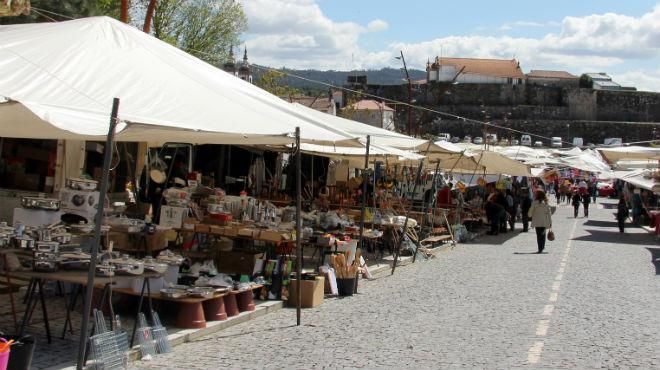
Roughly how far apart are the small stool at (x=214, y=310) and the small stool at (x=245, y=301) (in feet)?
1.75

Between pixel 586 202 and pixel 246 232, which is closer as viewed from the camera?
pixel 246 232

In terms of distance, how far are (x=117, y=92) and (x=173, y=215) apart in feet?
9.94

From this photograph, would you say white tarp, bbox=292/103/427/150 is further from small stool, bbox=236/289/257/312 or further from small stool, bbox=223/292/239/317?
small stool, bbox=223/292/239/317

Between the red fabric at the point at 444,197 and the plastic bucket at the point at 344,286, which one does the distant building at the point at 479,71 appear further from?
the plastic bucket at the point at 344,286

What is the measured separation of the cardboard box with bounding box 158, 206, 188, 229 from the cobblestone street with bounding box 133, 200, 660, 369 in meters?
1.88

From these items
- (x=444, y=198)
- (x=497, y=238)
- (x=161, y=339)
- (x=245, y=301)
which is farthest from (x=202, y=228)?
(x=497, y=238)

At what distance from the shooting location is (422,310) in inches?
372

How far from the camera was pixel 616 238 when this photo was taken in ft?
74.0

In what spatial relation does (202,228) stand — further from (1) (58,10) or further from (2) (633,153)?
(2) (633,153)

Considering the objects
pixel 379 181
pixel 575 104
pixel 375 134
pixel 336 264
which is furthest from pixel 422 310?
pixel 575 104

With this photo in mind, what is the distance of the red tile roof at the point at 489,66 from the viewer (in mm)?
108500

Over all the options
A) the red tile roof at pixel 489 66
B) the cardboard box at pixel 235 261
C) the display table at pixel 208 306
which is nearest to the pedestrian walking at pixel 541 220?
the cardboard box at pixel 235 261

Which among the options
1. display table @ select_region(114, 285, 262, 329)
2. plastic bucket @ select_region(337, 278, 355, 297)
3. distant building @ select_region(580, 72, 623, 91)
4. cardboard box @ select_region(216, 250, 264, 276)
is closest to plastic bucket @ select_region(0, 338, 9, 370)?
display table @ select_region(114, 285, 262, 329)

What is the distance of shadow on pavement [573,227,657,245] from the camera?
2150 centimetres
